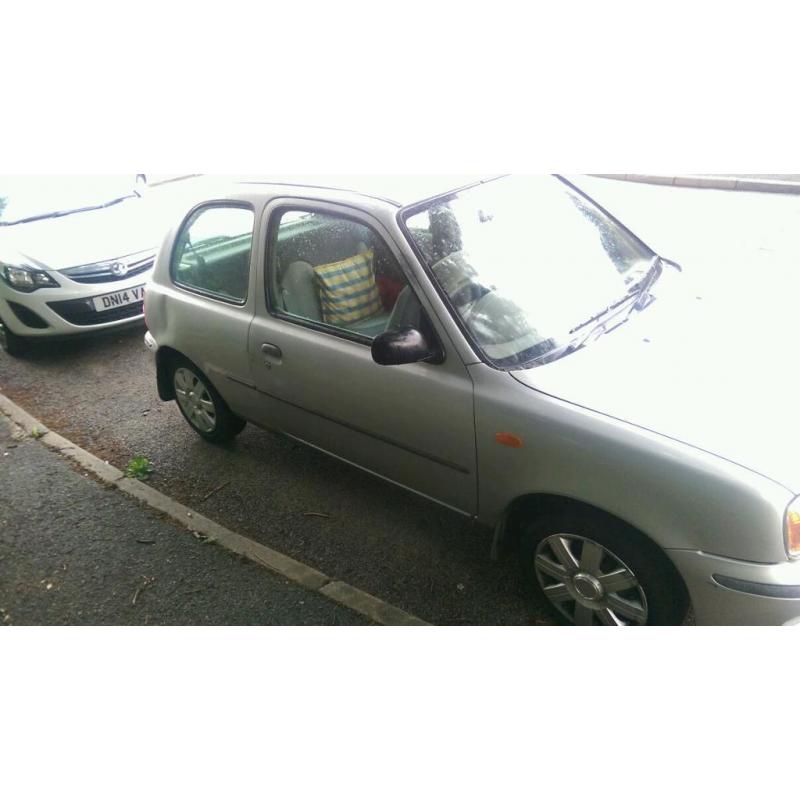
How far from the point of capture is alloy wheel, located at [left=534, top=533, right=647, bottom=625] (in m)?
2.02

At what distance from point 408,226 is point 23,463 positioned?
117 inches

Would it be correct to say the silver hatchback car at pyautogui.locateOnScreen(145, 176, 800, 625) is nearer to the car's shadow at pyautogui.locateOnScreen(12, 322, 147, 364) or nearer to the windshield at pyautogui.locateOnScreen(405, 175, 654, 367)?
the windshield at pyautogui.locateOnScreen(405, 175, 654, 367)

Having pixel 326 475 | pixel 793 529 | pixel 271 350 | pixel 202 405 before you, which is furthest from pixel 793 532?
pixel 202 405

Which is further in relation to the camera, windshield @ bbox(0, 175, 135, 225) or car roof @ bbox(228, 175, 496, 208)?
windshield @ bbox(0, 175, 135, 225)

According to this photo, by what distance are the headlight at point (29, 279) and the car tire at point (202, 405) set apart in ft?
6.68

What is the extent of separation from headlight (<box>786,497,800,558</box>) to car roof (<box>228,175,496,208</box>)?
5.45 ft

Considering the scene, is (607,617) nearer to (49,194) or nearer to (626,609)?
(626,609)

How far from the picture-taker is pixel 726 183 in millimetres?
7223

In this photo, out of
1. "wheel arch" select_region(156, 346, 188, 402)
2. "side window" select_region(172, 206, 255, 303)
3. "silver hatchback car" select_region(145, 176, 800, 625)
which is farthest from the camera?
"wheel arch" select_region(156, 346, 188, 402)

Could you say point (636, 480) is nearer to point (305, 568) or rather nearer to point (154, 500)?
point (305, 568)

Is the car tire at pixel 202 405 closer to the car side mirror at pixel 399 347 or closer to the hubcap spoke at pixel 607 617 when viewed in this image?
the car side mirror at pixel 399 347

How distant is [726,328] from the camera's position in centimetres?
231

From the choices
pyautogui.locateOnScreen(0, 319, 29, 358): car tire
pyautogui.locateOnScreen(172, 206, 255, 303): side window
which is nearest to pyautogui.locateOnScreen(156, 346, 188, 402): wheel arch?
pyautogui.locateOnScreen(172, 206, 255, 303): side window

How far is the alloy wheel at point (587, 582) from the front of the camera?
2023 millimetres
